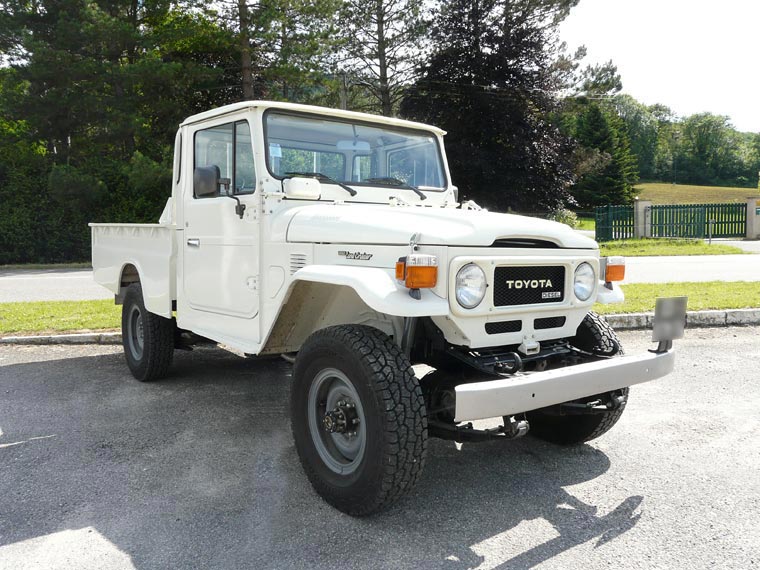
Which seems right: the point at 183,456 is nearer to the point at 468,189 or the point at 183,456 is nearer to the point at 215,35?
the point at 215,35

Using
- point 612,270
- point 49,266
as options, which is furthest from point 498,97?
point 612,270

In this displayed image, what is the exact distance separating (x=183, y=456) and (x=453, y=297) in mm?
2189

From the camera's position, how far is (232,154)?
15.1 ft

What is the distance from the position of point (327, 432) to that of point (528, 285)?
140 cm

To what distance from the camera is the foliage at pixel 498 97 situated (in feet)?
95.1

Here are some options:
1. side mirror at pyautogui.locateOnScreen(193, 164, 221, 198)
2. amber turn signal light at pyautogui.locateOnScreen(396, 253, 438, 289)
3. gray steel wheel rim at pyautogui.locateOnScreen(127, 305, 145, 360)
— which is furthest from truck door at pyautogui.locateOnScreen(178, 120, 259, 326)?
amber turn signal light at pyautogui.locateOnScreen(396, 253, 438, 289)

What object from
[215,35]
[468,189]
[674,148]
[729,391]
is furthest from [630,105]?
[729,391]

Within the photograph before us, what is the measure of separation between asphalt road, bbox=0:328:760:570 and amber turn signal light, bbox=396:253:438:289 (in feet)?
4.02

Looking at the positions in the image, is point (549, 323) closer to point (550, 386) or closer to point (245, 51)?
point (550, 386)

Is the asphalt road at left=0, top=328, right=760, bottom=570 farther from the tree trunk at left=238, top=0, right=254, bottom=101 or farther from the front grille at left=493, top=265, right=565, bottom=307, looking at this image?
the tree trunk at left=238, top=0, right=254, bottom=101

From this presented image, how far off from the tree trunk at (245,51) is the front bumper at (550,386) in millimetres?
21982

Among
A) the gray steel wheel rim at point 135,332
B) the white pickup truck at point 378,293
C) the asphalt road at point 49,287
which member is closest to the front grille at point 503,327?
the white pickup truck at point 378,293

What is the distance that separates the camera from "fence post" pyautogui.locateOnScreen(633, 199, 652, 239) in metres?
26.9

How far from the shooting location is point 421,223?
3.51 metres
